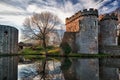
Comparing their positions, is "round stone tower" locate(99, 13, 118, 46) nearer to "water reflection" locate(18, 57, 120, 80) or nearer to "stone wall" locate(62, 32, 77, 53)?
"stone wall" locate(62, 32, 77, 53)

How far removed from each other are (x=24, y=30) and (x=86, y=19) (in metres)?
12.7

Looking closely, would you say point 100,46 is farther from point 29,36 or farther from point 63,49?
point 29,36

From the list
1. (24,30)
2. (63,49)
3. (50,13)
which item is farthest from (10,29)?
(63,49)

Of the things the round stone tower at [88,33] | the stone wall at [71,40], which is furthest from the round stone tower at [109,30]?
the stone wall at [71,40]

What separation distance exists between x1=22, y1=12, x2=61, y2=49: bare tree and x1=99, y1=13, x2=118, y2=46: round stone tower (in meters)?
9.25

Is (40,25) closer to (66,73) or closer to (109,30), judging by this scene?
(109,30)

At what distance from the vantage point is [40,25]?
38.9 metres

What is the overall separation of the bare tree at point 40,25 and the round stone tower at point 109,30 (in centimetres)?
925

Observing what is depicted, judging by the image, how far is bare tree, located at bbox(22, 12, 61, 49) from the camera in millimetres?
38094

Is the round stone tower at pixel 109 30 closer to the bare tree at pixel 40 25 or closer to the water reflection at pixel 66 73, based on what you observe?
the bare tree at pixel 40 25

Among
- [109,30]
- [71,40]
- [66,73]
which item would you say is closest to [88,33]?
[71,40]

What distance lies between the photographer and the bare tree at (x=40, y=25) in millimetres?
38094

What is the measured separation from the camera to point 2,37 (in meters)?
36.8

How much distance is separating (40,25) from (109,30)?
12831mm
